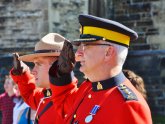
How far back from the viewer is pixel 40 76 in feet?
12.8

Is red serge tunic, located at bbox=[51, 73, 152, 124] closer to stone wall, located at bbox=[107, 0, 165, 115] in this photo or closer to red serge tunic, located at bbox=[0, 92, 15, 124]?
red serge tunic, located at bbox=[0, 92, 15, 124]

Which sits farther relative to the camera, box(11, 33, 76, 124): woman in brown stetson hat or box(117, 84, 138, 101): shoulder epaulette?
box(11, 33, 76, 124): woman in brown stetson hat

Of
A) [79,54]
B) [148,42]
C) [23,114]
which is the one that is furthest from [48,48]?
[148,42]

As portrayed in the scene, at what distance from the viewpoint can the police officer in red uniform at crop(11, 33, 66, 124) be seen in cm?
392

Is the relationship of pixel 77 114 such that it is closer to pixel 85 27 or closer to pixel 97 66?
pixel 97 66

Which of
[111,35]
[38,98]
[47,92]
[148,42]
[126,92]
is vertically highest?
[111,35]

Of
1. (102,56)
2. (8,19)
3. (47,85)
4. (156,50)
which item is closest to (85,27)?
(102,56)

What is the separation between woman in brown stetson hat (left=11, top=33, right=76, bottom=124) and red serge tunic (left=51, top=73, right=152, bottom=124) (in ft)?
1.51

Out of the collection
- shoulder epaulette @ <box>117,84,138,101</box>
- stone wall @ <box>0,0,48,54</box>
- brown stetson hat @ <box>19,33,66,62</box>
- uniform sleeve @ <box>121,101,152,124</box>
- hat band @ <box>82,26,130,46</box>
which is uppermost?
hat band @ <box>82,26,130,46</box>

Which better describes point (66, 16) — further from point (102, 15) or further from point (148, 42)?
point (148, 42)

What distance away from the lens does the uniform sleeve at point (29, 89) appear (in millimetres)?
4277

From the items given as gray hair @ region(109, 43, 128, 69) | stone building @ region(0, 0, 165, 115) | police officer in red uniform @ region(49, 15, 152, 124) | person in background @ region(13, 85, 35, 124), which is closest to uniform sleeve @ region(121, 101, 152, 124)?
police officer in red uniform @ region(49, 15, 152, 124)

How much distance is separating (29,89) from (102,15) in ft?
24.2

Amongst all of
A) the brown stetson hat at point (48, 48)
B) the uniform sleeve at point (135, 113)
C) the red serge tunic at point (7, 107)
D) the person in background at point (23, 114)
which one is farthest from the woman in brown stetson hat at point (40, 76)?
the red serge tunic at point (7, 107)
